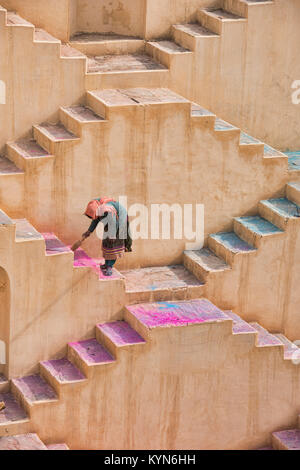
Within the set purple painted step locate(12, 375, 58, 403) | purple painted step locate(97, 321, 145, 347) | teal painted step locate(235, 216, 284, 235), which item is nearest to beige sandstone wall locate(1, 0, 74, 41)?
teal painted step locate(235, 216, 284, 235)

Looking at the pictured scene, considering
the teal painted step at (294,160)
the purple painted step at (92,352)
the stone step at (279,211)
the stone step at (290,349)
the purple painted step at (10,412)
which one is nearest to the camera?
the purple painted step at (10,412)

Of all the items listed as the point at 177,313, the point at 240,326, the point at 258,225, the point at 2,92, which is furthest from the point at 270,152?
the point at 2,92

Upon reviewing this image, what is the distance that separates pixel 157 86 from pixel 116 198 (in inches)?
74.8

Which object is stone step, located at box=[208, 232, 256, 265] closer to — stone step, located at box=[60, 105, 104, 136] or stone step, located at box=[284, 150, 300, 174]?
stone step, located at box=[284, 150, 300, 174]

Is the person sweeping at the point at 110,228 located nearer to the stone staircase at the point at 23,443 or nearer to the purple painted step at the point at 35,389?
the purple painted step at the point at 35,389

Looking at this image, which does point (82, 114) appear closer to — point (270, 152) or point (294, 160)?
point (270, 152)

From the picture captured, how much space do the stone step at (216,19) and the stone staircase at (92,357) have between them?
4.19 metres

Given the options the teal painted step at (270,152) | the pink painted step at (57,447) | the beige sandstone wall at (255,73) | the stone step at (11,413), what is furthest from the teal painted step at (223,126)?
the pink painted step at (57,447)

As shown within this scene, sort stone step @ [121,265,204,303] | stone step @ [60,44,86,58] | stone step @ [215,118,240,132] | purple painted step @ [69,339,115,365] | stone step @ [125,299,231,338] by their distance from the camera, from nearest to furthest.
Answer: purple painted step @ [69,339,115,365] < stone step @ [125,299,231,338] < stone step @ [121,265,204,303] < stone step @ [60,44,86,58] < stone step @ [215,118,240,132]

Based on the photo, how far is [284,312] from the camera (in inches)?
793

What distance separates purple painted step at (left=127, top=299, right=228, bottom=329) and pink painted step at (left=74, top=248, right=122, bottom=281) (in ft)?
1.64

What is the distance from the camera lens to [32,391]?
17.9 metres

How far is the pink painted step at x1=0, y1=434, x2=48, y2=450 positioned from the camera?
1728 centimetres

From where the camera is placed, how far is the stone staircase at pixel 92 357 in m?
17.6
